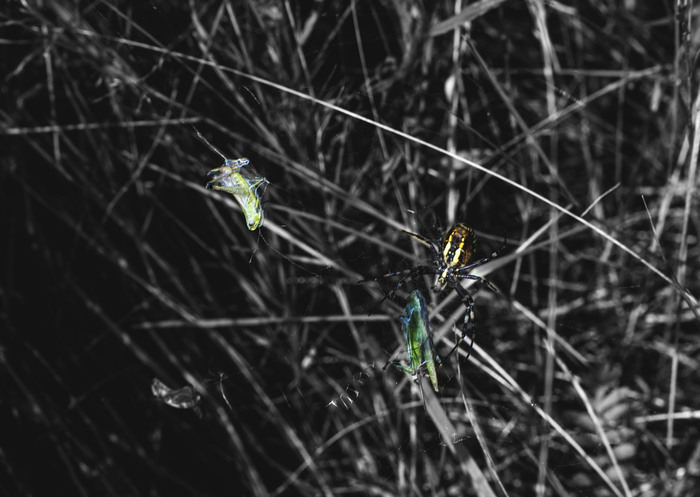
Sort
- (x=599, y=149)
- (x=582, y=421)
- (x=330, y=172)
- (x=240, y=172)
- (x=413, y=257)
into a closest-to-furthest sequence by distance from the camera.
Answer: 1. (x=240, y=172)
2. (x=413, y=257)
3. (x=330, y=172)
4. (x=582, y=421)
5. (x=599, y=149)

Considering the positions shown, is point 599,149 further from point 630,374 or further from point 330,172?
point 330,172

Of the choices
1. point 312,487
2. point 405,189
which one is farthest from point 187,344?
point 405,189

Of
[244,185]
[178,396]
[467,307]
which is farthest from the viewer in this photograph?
[178,396]

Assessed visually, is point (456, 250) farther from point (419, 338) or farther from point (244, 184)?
point (244, 184)

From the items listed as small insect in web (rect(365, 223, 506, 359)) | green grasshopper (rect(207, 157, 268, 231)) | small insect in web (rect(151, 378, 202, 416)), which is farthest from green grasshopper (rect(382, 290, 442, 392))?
small insect in web (rect(151, 378, 202, 416))

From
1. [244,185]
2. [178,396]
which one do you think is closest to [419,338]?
[244,185]

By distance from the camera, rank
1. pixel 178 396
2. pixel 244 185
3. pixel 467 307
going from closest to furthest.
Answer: pixel 244 185
pixel 467 307
pixel 178 396

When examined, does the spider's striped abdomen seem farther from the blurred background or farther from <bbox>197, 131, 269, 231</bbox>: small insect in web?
<bbox>197, 131, 269, 231</bbox>: small insect in web
